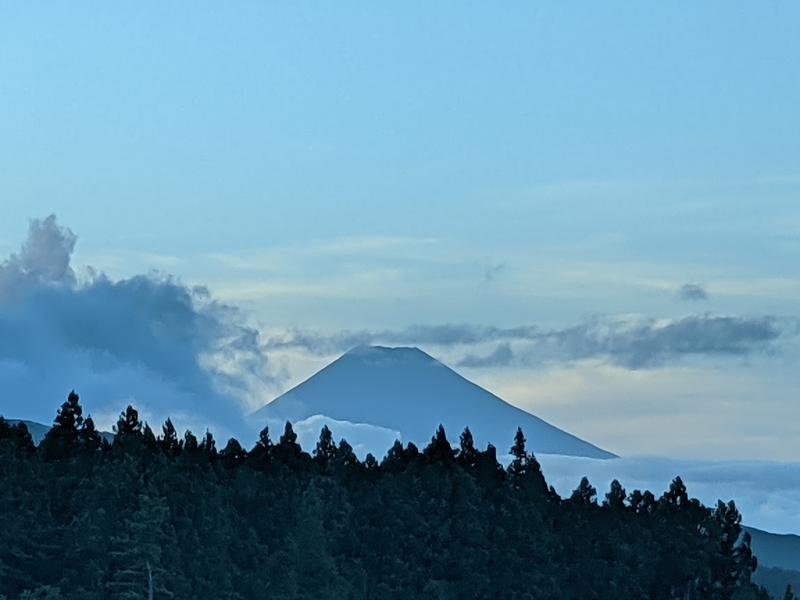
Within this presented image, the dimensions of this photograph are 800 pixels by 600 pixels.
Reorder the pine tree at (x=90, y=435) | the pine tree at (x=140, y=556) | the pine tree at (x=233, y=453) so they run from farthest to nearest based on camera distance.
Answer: the pine tree at (x=233, y=453), the pine tree at (x=90, y=435), the pine tree at (x=140, y=556)

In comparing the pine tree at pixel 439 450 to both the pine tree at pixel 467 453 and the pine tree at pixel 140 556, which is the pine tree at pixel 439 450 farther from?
the pine tree at pixel 140 556

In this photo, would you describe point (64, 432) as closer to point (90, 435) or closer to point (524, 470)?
point (90, 435)

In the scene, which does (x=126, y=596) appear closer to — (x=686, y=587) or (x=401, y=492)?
(x=401, y=492)

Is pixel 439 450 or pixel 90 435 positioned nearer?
pixel 90 435

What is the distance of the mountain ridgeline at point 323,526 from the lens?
317 ft

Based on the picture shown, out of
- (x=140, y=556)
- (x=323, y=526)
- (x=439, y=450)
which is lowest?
(x=140, y=556)

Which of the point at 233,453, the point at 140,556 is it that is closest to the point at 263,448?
the point at 233,453

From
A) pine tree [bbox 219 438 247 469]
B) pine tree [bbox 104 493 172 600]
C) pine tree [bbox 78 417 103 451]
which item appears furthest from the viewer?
pine tree [bbox 219 438 247 469]

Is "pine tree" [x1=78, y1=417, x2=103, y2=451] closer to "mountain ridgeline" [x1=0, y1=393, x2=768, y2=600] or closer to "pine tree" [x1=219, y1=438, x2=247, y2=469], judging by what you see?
"mountain ridgeline" [x1=0, y1=393, x2=768, y2=600]

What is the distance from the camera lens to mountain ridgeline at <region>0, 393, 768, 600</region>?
96562 mm

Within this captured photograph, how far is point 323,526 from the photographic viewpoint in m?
115

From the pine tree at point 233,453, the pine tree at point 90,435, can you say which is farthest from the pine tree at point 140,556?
the pine tree at point 233,453

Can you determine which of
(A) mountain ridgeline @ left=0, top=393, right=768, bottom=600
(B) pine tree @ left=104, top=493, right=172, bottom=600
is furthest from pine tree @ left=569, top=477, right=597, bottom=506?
(B) pine tree @ left=104, top=493, right=172, bottom=600

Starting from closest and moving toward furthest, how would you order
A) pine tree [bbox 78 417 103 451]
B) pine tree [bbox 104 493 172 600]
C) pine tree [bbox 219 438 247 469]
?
1. pine tree [bbox 104 493 172 600]
2. pine tree [bbox 78 417 103 451]
3. pine tree [bbox 219 438 247 469]
